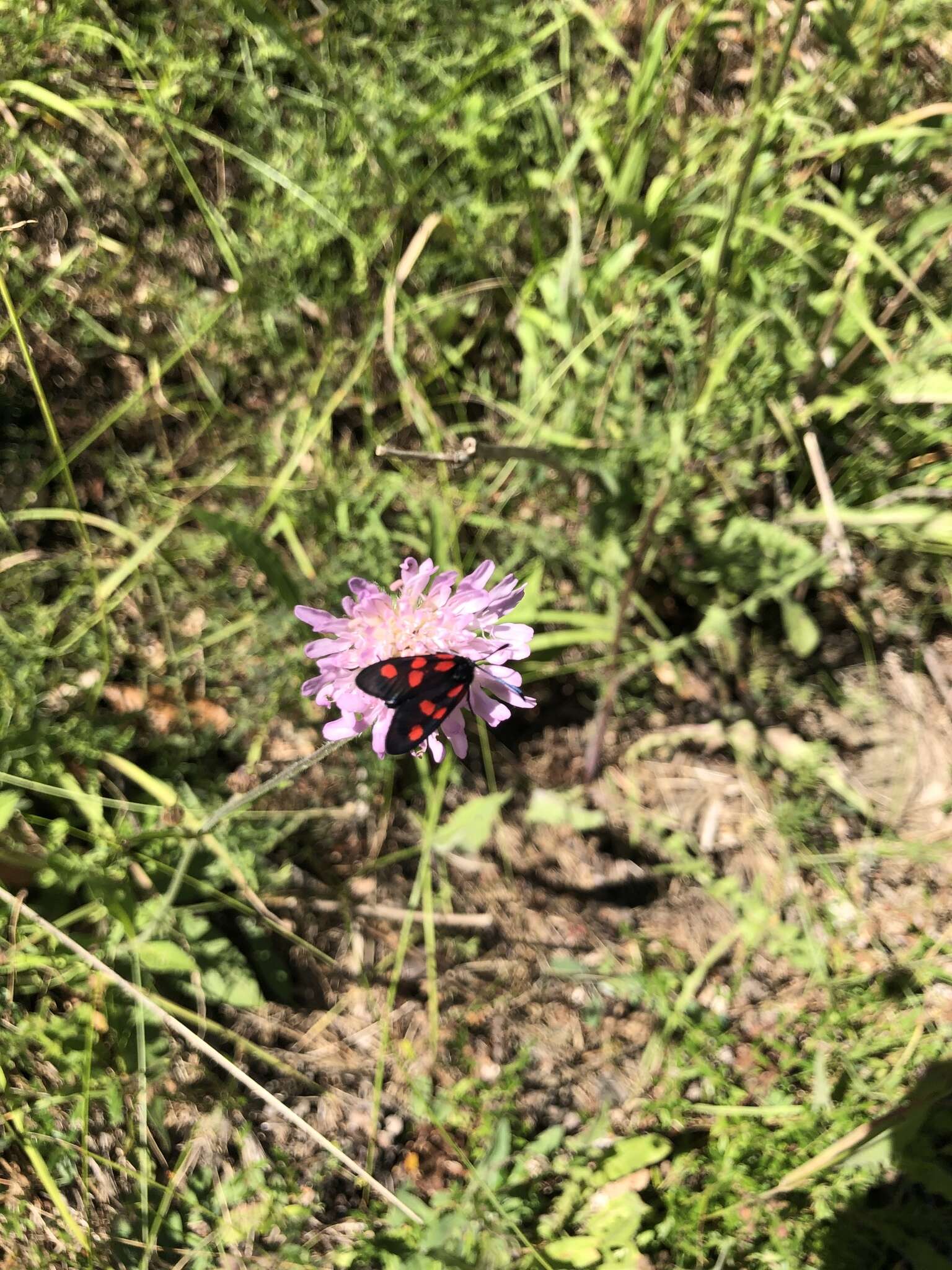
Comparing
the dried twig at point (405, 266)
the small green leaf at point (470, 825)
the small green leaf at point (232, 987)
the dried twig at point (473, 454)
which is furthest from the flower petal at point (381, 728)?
the dried twig at point (405, 266)

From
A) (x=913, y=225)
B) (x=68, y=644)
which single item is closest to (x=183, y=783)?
(x=68, y=644)

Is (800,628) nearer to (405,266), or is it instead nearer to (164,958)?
(405,266)

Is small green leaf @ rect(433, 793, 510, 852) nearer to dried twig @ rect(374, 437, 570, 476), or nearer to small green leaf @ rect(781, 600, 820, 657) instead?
dried twig @ rect(374, 437, 570, 476)

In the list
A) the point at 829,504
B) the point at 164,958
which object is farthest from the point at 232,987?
the point at 829,504

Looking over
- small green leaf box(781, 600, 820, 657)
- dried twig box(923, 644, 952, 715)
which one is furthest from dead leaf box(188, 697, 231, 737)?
dried twig box(923, 644, 952, 715)

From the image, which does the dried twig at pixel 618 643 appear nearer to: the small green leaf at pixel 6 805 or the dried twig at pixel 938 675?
the dried twig at pixel 938 675

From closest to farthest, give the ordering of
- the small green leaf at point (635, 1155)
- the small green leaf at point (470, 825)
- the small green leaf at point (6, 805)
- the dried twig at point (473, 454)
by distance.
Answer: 1. the dried twig at point (473, 454)
2. the small green leaf at point (6, 805)
3. the small green leaf at point (635, 1155)
4. the small green leaf at point (470, 825)
